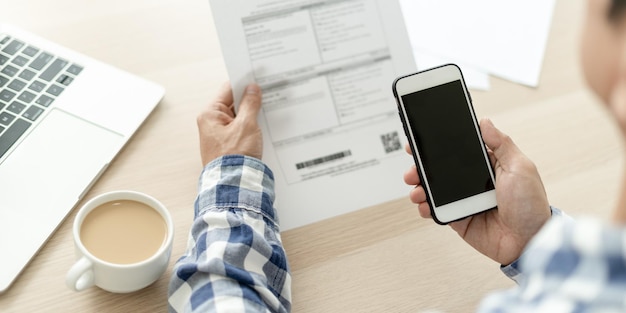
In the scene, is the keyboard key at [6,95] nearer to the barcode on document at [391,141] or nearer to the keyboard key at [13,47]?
the keyboard key at [13,47]

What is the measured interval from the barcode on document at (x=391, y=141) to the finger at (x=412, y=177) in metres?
0.08

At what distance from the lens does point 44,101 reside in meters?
0.82

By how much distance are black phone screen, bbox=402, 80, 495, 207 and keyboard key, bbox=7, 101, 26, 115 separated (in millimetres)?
458

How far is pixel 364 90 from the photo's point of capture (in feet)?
2.88

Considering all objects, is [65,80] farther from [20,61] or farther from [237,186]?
[237,186]

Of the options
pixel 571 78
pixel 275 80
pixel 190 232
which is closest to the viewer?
pixel 190 232

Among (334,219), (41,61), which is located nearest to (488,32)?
(334,219)

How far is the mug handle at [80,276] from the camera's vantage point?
66 centimetres

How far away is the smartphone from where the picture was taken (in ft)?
2.51

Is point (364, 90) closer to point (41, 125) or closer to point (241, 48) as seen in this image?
point (241, 48)

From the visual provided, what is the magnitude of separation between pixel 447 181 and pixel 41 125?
19.2 inches

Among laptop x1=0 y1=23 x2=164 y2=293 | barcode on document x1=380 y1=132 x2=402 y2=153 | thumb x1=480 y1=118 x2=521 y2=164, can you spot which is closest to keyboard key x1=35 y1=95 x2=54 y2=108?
laptop x1=0 y1=23 x2=164 y2=293

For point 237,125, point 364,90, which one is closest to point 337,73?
point 364,90

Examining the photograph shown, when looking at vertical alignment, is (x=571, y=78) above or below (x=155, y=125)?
below
